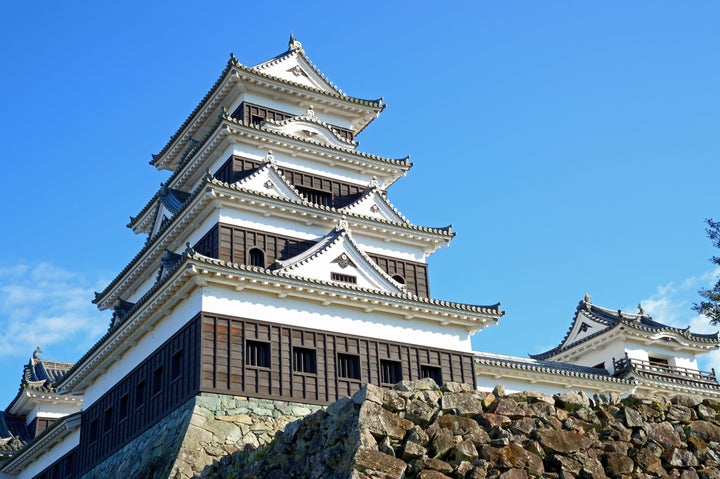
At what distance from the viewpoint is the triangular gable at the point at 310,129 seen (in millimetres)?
28344

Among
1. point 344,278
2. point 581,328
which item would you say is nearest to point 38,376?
point 344,278

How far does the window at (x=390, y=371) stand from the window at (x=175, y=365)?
538 cm

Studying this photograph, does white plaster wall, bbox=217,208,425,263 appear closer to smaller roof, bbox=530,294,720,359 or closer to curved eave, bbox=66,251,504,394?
curved eave, bbox=66,251,504,394

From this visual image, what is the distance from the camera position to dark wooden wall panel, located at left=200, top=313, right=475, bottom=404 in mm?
21062

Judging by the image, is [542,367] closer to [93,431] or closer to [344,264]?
[344,264]

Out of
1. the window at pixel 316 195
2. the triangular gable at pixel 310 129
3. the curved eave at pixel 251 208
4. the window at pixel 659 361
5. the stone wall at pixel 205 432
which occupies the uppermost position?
the triangular gable at pixel 310 129

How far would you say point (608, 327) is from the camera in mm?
34844

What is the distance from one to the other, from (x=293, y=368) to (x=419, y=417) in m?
9.87

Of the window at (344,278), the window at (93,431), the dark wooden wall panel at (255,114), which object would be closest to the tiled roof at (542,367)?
the window at (344,278)

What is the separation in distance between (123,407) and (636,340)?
815 inches

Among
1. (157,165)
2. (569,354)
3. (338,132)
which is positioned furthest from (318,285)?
(569,354)

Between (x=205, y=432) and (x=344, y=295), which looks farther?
(x=344, y=295)

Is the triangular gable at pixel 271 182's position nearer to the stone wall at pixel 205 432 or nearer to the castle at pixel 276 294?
the castle at pixel 276 294

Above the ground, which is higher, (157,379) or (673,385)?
(673,385)
